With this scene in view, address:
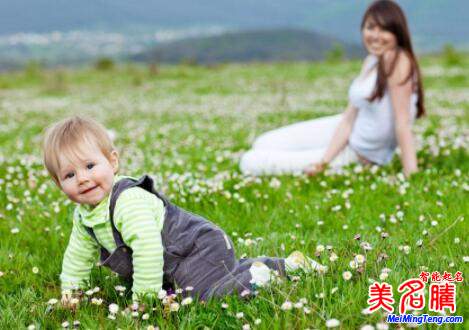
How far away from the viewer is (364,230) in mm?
5891

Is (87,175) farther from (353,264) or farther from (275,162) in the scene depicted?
(275,162)

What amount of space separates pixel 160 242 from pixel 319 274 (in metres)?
1.22

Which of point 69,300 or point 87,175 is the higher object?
point 87,175

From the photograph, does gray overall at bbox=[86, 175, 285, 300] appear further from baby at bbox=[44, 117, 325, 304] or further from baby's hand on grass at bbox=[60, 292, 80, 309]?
baby's hand on grass at bbox=[60, 292, 80, 309]

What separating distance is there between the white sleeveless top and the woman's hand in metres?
0.91

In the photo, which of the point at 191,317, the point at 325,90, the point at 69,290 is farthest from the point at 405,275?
the point at 325,90

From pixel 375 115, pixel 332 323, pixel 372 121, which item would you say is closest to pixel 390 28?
pixel 375 115

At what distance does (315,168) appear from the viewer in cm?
836

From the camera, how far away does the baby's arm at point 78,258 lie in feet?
15.6

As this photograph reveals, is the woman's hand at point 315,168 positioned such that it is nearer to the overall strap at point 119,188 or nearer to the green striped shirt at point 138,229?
the green striped shirt at point 138,229

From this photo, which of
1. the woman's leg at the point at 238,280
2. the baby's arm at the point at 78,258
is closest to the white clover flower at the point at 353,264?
the woman's leg at the point at 238,280

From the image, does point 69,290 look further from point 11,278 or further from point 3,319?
point 11,278

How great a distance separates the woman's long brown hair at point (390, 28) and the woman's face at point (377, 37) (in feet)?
0.15

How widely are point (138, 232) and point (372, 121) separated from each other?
18.9ft
